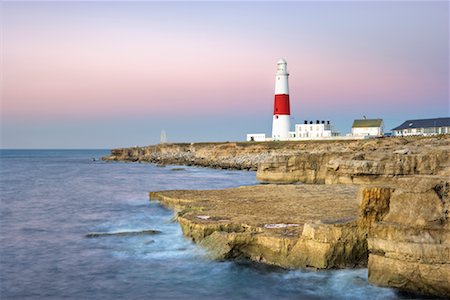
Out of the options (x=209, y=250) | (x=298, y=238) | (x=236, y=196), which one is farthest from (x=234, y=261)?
(x=236, y=196)

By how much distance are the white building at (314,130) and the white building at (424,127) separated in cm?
1043

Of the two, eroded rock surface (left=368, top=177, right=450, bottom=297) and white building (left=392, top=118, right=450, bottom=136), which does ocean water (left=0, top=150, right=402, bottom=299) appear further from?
white building (left=392, top=118, right=450, bottom=136)

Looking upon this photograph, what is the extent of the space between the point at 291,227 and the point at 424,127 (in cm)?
6223

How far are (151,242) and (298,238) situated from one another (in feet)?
20.5

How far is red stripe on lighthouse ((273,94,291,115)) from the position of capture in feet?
218

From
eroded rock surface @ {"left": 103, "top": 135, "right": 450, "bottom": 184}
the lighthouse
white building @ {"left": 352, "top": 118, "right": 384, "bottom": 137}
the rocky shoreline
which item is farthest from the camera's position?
white building @ {"left": 352, "top": 118, "right": 384, "bottom": 137}

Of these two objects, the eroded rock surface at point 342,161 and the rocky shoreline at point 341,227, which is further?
the eroded rock surface at point 342,161

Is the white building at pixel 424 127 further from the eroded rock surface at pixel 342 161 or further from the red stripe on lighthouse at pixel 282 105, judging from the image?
the eroded rock surface at pixel 342 161

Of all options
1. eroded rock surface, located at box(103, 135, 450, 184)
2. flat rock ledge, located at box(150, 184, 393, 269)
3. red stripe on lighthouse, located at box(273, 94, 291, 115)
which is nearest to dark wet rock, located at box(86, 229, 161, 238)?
flat rock ledge, located at box(150, 184, 393, 269)

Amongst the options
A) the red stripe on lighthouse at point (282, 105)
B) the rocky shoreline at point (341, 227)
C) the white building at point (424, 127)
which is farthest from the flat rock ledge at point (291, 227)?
the white building at point (424, 127)

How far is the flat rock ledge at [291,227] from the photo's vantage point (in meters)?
12.3

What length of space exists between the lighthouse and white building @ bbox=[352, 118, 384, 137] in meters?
11.7

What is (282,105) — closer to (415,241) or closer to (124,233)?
(124,233)

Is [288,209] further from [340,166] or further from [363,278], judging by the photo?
[340,166]
